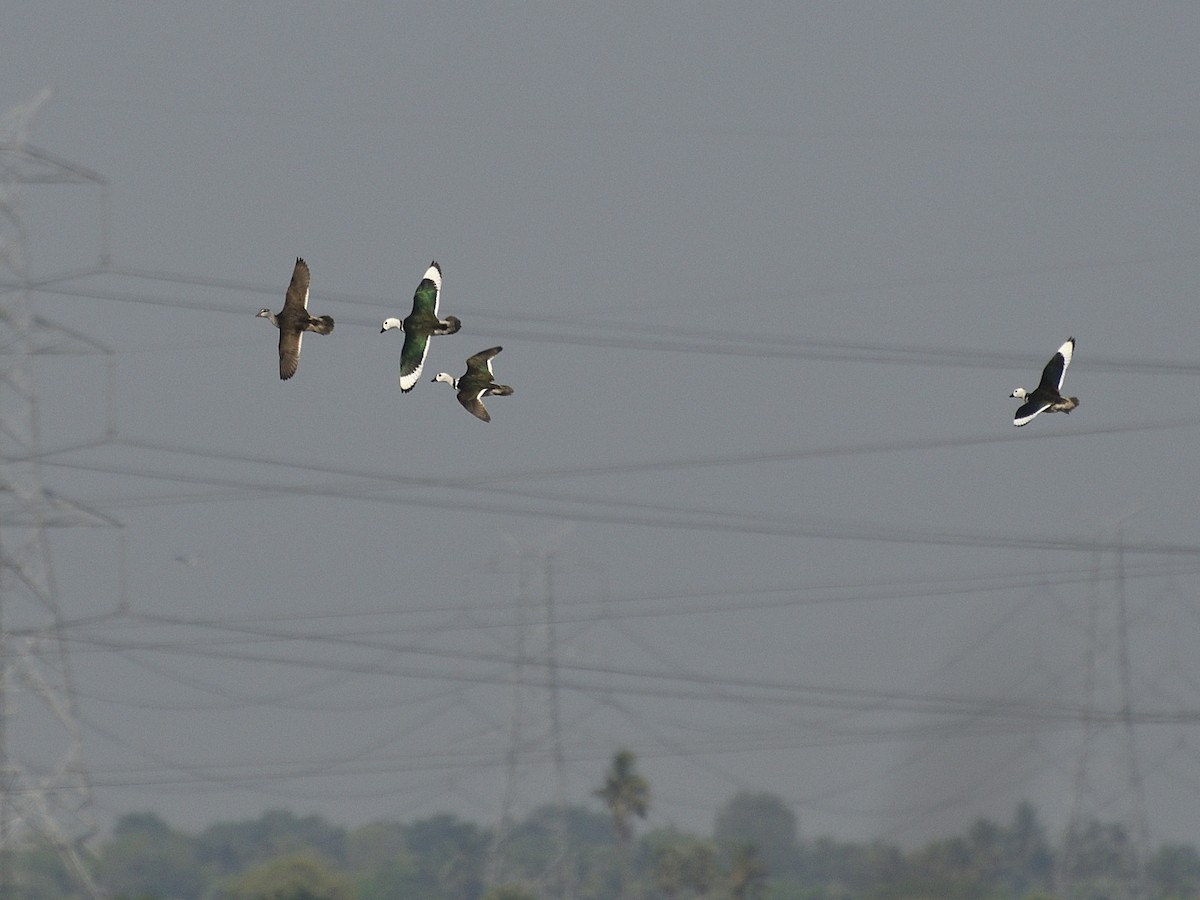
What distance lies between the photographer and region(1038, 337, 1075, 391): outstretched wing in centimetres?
3381

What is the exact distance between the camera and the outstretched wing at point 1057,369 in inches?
1331

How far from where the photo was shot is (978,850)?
13062 centimetres

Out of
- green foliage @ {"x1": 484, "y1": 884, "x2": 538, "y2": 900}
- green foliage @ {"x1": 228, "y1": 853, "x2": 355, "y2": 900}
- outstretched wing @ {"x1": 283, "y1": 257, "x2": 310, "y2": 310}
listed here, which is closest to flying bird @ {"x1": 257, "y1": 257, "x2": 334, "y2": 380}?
Answer: outstretched wing @ {"x1": 283, "y1": 257, "x2": 310, "y2": 310}

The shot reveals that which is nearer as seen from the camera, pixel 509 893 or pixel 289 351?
pixel 289 351

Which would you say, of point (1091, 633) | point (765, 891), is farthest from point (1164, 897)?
point (1091, 633)

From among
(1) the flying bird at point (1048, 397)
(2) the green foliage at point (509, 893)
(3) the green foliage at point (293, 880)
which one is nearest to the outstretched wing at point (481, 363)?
(1) the flying bird at point (1048, 397)

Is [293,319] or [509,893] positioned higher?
[293,319]

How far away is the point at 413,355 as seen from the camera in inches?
1323

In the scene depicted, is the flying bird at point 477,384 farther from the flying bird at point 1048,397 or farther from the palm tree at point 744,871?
the palm tree at point 744,871

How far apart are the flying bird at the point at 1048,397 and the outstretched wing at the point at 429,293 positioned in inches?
348

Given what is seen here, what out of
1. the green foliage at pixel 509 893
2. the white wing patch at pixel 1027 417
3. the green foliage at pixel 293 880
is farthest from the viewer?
the green foliage at pixel 293 880

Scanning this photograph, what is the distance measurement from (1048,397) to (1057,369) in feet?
2.01

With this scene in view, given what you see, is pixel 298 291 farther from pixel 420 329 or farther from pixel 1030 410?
pixel 1030 410

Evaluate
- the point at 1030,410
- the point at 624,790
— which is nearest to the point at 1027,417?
the point at 1030,410
